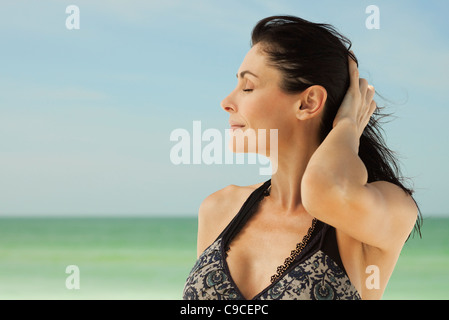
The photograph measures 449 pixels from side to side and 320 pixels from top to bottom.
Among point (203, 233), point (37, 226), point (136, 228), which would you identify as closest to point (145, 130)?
point (136, 228)

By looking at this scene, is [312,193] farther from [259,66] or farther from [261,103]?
[259,66]

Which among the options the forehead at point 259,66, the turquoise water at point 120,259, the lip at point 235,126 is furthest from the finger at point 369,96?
the turquoise water at point 120,259

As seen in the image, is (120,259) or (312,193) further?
(120,259)

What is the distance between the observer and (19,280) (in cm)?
1409

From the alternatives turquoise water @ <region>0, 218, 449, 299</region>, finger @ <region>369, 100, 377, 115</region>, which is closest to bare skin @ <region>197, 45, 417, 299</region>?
finger @ <region>369, 100, 377, 115</region>

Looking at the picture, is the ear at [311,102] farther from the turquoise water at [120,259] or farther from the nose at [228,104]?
the turquoise water at [120,259]

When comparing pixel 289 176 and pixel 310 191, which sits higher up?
pixel 289 176

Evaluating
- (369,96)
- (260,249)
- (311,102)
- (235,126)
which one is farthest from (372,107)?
(260,249)

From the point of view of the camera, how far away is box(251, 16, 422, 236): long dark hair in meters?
1.91

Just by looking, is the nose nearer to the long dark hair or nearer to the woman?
the woman

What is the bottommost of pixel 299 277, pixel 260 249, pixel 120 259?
pixel 299 277

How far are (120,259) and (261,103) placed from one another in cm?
1338

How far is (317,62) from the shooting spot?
1910mm
